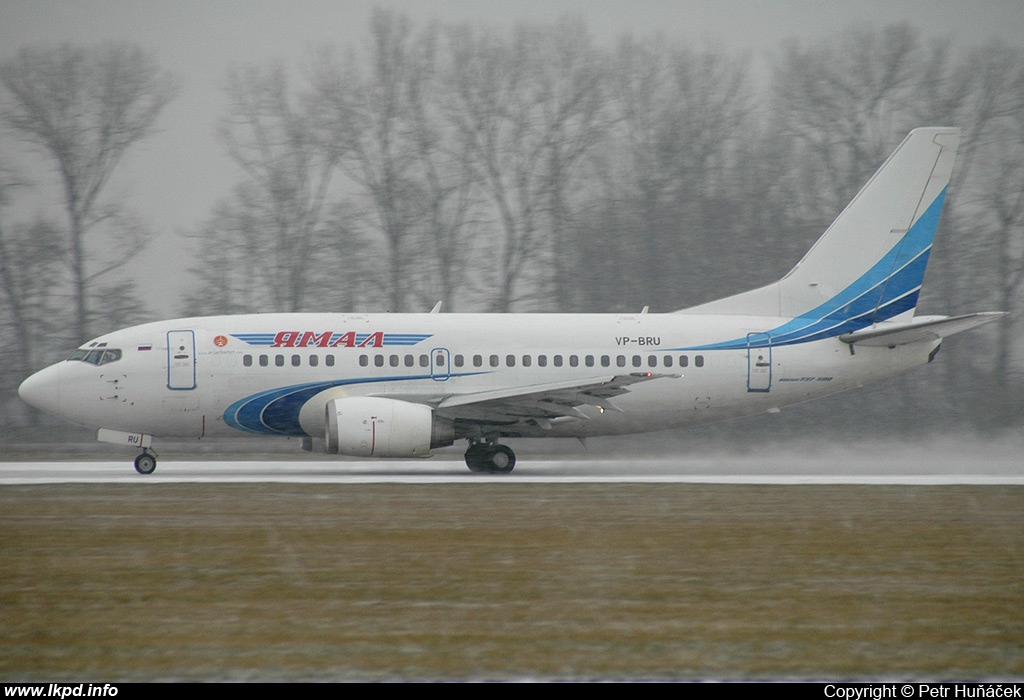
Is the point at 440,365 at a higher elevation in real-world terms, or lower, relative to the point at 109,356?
lower

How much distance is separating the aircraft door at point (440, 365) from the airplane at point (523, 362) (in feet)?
0.10

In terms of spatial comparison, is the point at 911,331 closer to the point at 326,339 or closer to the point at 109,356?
the point at 326,339

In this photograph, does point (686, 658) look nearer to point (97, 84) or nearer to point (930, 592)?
point (930, 592)

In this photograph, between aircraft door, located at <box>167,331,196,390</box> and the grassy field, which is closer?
the grassy field

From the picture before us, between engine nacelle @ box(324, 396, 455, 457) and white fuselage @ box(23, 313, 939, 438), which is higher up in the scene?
white fuselage @ box(23, 313, 939, 438)

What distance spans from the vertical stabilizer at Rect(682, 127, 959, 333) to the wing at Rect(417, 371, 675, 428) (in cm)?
476

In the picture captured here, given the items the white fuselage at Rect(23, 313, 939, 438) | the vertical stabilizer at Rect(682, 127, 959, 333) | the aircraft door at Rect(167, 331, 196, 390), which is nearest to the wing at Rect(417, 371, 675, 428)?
the white fuselage at Rect(23, 313, 939, 438)

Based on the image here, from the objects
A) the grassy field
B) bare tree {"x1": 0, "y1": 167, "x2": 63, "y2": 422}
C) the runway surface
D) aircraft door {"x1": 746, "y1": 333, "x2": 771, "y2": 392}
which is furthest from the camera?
bare tree {"x1": 0, "y1": 167, "x2": 63, "y2": 422}

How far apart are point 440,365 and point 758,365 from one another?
24.3 feet

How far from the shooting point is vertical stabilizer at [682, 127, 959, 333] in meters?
26.0

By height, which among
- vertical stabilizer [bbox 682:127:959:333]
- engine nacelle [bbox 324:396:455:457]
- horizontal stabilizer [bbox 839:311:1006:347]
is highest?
vertical stabilizer [bbox 682:127:959:333]

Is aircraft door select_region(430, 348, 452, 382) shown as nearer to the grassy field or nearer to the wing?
the wing

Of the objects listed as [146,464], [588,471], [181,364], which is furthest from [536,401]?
[146,464]

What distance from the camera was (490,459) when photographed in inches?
950
